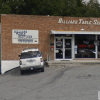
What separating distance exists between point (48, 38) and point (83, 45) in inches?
141

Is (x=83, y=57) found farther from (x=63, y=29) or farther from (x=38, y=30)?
(x=38, y=30)

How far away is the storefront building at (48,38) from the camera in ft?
55.9

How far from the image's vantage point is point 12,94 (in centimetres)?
795

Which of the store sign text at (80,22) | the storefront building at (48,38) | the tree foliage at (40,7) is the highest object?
the tree foliage at (40,7)

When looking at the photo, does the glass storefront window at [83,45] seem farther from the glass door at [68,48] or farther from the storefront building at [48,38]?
the glass door at [68,48]

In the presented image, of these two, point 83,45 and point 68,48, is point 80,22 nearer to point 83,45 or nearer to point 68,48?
point 83,45

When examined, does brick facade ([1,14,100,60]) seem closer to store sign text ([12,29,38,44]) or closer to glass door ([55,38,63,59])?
store sign text ([12,29,38,44])

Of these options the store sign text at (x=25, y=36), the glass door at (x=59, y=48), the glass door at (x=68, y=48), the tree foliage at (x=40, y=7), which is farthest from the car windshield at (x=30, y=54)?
the tree foliage at (x=40, y=7)

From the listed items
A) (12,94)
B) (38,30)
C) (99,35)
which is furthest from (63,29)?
(12,94)

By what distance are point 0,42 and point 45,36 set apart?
4.58 m

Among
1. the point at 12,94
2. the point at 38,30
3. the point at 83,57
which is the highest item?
the point at 38,30

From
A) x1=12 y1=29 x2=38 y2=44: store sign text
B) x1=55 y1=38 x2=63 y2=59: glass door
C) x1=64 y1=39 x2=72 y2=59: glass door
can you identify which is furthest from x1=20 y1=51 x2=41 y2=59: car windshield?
x1=64 y1=39 x2=72 y2=59: glass door

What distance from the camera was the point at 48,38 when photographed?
57.0 feet

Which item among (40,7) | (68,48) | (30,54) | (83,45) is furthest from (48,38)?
(40,7)
